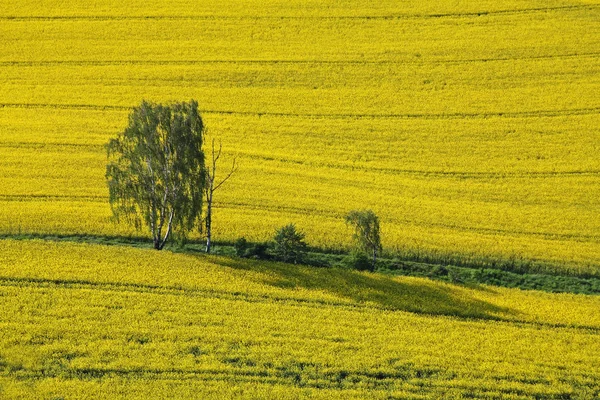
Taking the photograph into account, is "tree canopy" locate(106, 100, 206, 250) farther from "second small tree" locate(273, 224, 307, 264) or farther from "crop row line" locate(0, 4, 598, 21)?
"crop row line" locate(0, 4, 598, 21)

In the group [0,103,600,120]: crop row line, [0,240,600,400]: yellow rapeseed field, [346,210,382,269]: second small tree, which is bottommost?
[0,240,600,400]: yellow rapeseed field

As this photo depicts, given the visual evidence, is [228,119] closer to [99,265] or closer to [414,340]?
[99,265]

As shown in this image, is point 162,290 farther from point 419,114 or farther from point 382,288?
point 419,114

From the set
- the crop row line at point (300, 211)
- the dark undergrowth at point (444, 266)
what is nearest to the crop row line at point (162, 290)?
the dark undergrowth at point (444, 266)

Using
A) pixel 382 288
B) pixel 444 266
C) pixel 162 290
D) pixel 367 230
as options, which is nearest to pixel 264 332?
pixel 162 290

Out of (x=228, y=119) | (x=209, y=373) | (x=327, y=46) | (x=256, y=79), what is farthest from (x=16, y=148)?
(x=209, y=373)

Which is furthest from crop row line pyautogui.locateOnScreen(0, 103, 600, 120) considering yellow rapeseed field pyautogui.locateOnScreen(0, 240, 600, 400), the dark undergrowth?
yellow rapeseed field pyautogui.locateOnScreen(0, 240, 600, 400)
